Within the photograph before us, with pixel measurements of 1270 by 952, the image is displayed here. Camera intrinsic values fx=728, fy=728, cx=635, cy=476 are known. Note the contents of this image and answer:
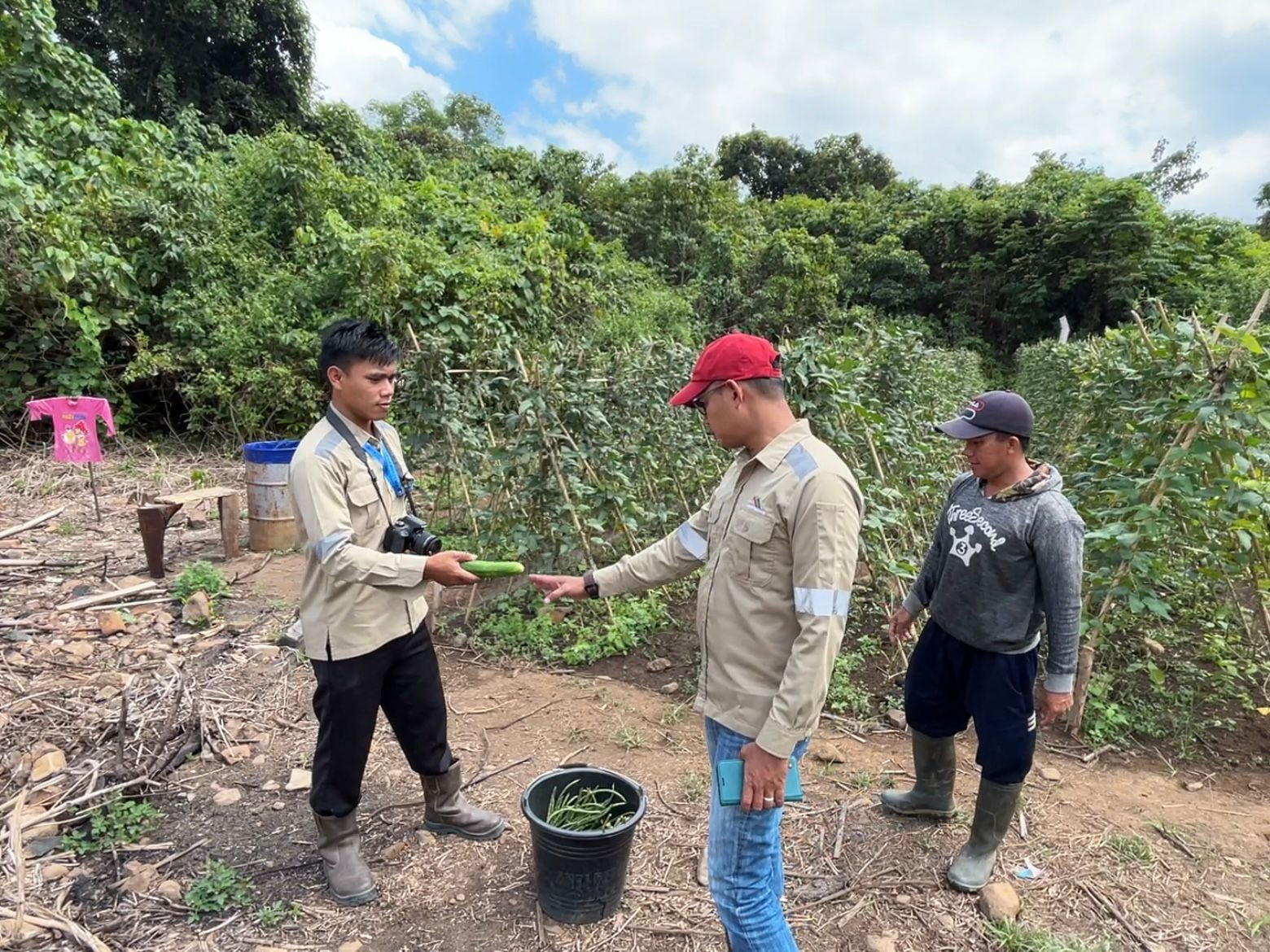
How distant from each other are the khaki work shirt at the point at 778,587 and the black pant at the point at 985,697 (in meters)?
1.09

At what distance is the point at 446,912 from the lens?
241 cm

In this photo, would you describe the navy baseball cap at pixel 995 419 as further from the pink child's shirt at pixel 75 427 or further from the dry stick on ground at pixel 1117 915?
the pink child's shirt at pixel 75 427

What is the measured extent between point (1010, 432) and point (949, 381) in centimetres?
656

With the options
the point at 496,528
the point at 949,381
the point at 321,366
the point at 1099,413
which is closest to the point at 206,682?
the point at 496,528

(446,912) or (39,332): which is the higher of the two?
(39,332)

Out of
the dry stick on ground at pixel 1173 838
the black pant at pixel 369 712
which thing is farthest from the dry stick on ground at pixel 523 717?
the dry stick on ground at pixel 1173 838

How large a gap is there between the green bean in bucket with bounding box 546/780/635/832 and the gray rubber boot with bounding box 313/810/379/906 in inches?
26.8

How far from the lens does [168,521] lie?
5.22 meters

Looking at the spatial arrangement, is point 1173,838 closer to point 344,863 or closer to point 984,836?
point 984,836

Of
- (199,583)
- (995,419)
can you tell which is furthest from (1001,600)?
(199,583)

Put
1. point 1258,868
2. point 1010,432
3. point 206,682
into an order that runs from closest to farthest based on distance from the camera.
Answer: point 1010,432 < point 1258,868 < point 206,682

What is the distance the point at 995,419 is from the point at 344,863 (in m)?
2.58

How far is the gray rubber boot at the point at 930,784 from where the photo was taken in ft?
8.98

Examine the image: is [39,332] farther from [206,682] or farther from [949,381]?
[949,381]
